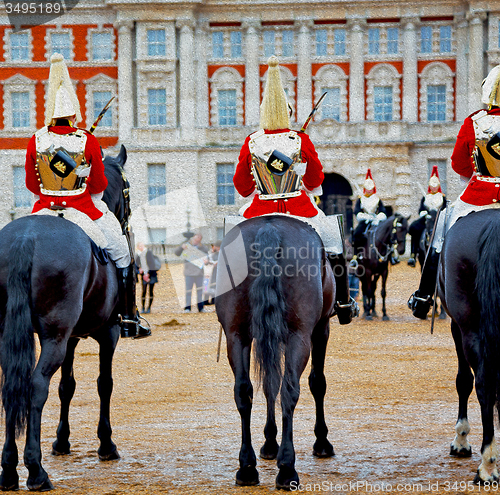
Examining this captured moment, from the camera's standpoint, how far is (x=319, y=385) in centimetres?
662

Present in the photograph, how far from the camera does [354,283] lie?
20906 mm

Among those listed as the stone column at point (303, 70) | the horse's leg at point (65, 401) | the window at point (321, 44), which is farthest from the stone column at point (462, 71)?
the horse's leg at point (65, 401)

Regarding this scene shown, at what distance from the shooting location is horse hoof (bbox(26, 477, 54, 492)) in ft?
17.2

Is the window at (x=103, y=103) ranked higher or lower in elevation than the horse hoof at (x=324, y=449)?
higher

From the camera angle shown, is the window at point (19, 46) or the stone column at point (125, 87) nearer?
the stone column at point (125, 87)

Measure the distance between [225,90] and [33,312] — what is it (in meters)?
35.1

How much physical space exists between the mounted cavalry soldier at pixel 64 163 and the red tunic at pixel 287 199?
3.67 feet

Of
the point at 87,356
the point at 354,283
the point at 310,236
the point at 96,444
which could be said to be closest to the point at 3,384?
the point at 96,444

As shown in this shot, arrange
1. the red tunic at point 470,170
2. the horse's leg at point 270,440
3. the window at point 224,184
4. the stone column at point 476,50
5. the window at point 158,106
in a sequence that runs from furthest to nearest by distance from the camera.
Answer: the window at point 224,184, the window at point 158,106, the stone column at point 476,50, the horse's leg at point 270,440, the red tunic at point 470,170

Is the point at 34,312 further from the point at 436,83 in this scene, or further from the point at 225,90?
the point at 436,83

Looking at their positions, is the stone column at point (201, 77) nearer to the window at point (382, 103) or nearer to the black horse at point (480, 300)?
the window at point (382, 103)

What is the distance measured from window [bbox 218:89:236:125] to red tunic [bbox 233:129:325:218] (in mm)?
33360

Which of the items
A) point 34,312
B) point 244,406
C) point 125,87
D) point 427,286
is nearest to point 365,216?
point 427,286

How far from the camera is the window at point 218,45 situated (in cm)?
3931
